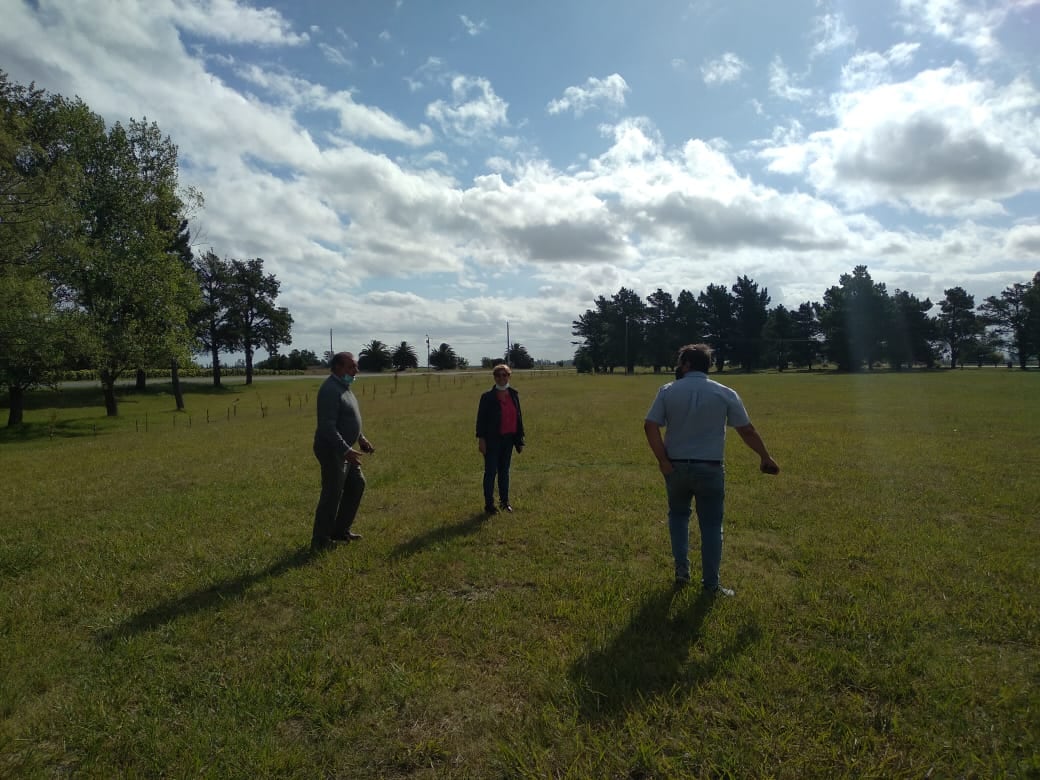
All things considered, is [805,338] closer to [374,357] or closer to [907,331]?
[907,331]

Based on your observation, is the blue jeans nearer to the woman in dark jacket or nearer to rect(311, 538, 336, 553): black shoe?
the woman in dark jacket

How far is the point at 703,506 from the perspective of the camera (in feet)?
14.4

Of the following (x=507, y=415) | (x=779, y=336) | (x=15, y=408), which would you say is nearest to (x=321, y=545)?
(x=507, y=415)

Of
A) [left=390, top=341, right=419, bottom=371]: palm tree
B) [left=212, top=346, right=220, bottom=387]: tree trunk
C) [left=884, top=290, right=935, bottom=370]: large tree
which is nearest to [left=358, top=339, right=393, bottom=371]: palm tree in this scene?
[left=390, top=341, right=419, bottom=371]: palm tree

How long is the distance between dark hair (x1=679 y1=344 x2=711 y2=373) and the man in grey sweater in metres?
3.30

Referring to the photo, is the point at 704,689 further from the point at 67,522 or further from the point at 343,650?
the point at 67,522

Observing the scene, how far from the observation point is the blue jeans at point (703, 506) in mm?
4328

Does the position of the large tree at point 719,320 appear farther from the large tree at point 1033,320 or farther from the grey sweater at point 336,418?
the grey sweater at point 336,418

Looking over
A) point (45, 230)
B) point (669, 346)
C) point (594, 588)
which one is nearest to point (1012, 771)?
point (594, 588)

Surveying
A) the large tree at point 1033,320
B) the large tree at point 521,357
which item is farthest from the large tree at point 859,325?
the large tree at point 521,357

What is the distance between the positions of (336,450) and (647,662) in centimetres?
365

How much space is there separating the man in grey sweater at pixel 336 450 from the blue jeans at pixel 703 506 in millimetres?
3237

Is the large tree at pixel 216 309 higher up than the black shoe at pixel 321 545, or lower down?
higher up

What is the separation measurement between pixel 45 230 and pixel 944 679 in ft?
83.6
